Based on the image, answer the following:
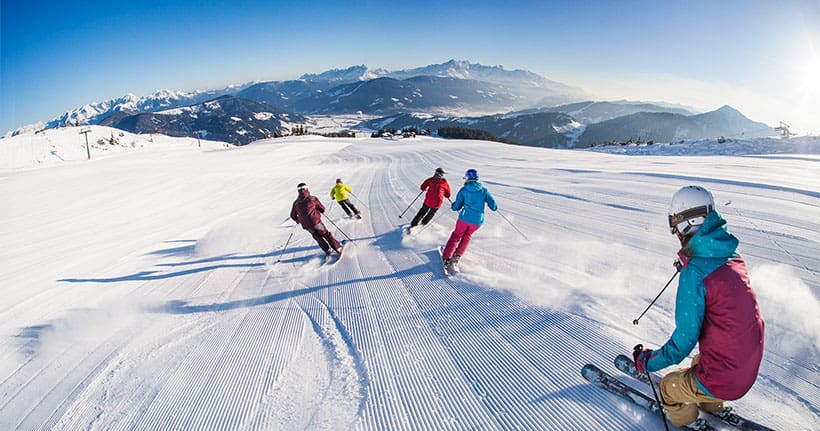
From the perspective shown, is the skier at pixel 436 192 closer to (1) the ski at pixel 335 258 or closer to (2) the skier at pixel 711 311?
(1) the ski at pixel 335 258

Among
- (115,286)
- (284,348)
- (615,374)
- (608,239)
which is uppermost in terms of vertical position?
(608,239)

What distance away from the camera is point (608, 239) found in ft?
19.8

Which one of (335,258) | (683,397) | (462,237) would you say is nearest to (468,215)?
(462,237)

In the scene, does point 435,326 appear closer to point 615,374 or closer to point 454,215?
point 615,374

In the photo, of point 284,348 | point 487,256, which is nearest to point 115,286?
point 284,348

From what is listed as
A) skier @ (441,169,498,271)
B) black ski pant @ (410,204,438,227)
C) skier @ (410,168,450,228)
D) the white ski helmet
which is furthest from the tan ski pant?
black ski pant @ (410,204,438,227)

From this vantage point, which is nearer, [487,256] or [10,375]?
[10,375]

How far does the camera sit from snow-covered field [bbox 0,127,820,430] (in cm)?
286

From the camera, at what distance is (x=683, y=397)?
226 cm

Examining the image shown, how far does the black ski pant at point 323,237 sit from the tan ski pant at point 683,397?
5266mm

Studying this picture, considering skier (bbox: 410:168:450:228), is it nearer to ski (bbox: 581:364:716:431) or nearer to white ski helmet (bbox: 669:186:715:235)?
ski (bbox: 581:364:716:431)

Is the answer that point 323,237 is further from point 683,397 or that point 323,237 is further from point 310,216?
point 683,397

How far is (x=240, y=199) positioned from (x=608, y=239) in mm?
12606

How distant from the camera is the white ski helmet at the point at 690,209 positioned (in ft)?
7.04
